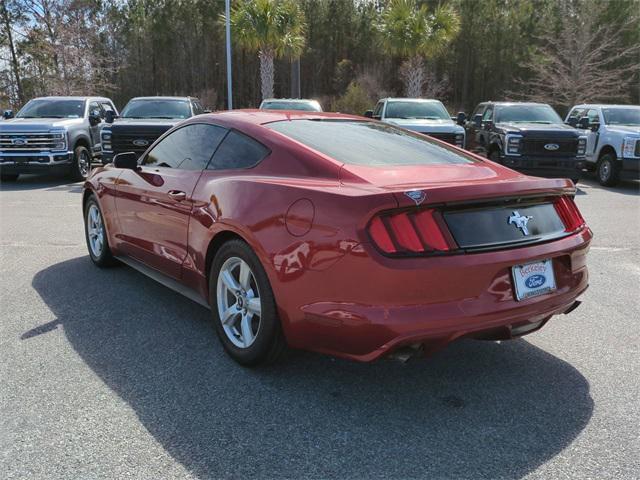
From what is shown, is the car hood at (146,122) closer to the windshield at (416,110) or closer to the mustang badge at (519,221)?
the windshield at (416,110)

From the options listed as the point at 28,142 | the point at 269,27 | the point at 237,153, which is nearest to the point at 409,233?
the point at 237,153

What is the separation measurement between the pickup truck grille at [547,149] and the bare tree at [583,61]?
15.6 m

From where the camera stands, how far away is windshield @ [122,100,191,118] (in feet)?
43.3

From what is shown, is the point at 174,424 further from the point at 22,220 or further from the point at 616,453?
the point at 22,220

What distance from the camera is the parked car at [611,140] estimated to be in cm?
1288

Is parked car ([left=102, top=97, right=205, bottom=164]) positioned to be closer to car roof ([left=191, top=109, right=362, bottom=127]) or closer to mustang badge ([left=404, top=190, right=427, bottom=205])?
car roof ([left=191, top=109, right=362, bottom=127])

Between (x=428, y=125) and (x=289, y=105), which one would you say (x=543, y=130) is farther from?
(x=289, y=105)

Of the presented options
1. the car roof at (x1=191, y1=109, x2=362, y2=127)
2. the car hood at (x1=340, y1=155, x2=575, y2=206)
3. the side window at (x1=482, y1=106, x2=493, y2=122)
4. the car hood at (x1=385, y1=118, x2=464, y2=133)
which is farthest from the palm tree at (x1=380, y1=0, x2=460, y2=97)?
the car hood at (x1=340, y1=155, x2=575, y2=206)

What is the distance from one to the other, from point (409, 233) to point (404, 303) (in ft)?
1.08

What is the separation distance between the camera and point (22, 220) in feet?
28.2

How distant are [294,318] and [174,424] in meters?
0.79

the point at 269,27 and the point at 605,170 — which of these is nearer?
the point at 605,170

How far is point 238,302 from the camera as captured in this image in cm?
355

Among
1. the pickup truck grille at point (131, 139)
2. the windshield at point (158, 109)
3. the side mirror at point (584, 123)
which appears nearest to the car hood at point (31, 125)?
the windshield at point (158, 109)
